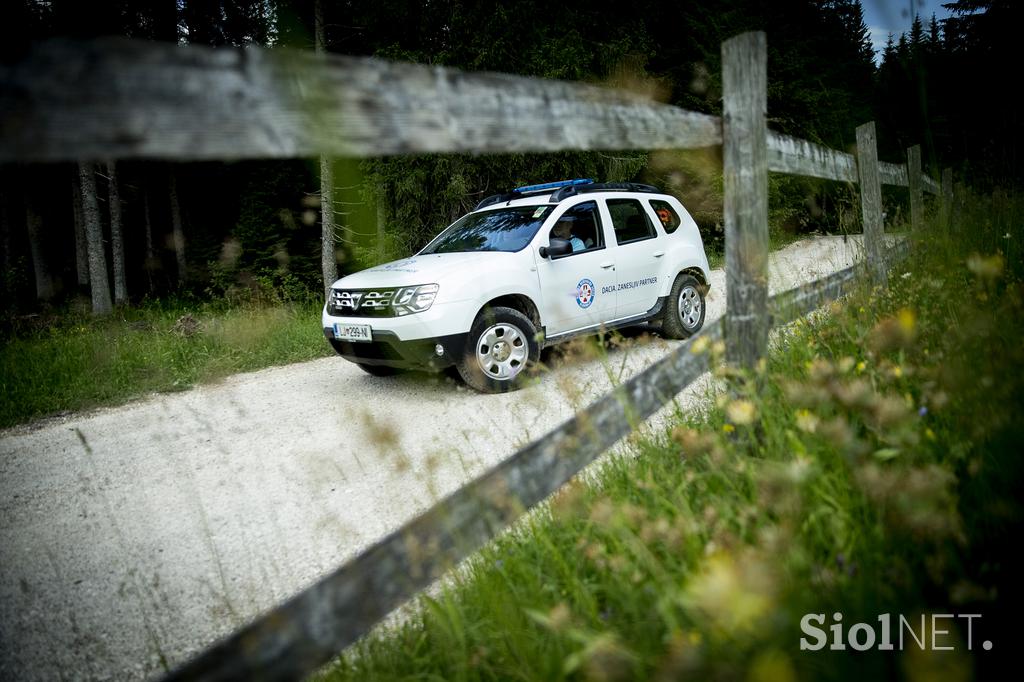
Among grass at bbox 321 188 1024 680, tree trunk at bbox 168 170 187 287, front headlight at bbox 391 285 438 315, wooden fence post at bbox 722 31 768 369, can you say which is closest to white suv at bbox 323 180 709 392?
front headlight at bbox 391 285 438 315

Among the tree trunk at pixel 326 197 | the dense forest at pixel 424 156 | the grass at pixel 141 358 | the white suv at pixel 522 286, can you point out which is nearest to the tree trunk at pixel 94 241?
the dense forest at pixel 424 156

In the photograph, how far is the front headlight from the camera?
16.9 ft

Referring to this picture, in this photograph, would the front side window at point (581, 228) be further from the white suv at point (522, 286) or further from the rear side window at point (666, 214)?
the rear side window at point (666, 214)

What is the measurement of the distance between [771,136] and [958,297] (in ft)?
4.38

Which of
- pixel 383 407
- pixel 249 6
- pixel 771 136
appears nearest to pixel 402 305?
pixel 383 407

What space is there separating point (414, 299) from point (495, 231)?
1.57 m

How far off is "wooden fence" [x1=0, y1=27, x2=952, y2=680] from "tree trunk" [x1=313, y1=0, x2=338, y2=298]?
11106 mm

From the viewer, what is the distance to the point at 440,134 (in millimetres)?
1377

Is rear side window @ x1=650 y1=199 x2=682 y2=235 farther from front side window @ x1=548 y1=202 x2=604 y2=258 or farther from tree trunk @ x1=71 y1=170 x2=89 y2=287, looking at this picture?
tree trunk @ x1=71 y1=170 x2=89 y2=287

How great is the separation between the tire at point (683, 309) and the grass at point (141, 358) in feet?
15.8

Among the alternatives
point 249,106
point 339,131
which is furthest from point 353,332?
point 249,106

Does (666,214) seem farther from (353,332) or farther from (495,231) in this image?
(353,332)

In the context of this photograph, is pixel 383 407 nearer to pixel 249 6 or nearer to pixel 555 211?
pixel 555 211

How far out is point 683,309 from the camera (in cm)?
739
